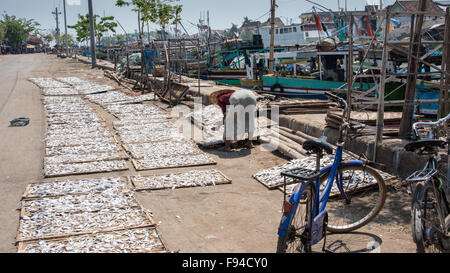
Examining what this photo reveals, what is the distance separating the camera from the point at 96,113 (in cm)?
1461

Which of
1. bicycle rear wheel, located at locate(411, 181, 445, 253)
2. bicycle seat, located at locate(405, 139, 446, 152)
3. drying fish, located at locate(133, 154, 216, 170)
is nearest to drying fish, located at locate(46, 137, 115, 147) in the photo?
drying fish, located at locate(133, 154, 216, 170)

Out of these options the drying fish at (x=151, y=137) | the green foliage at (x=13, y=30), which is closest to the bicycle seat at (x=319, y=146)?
the drying fish at (x=151, y=137)

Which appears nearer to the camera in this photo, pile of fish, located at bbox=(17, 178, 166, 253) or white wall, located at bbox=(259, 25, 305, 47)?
pile of fish, located at bbox=(17, 178, 166, 253)

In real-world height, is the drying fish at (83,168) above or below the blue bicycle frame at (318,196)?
below

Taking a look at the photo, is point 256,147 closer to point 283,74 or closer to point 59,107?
point 59,107

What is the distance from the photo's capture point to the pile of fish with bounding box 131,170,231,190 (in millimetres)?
6930

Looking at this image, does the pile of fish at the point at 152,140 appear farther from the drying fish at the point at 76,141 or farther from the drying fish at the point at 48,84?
the drying fish at the point at 48,84

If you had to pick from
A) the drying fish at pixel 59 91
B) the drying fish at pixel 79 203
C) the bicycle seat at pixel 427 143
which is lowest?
the drying fish at pixel 79 203

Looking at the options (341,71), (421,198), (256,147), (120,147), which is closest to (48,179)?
(120,147)

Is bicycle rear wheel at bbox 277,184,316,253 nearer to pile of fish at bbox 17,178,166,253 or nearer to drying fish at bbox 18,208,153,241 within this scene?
pile of fish at bbox 17,178,166,253

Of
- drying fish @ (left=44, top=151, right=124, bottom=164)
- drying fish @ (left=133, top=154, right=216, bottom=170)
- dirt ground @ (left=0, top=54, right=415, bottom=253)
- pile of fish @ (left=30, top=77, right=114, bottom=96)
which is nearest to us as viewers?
dirt ground @ (left=0, top=54, right=415, bottom=253)

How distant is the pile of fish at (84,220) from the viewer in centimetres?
465

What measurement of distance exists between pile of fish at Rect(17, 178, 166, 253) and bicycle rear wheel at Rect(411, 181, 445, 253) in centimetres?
273
